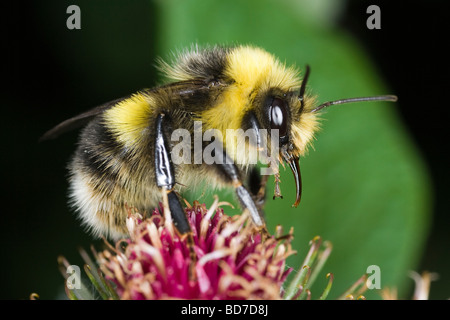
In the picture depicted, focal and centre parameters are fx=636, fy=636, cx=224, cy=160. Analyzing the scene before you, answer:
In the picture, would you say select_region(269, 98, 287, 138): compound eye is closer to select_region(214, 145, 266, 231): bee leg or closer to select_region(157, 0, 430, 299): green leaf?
select_region(214, 145, 266, 231): bee leg

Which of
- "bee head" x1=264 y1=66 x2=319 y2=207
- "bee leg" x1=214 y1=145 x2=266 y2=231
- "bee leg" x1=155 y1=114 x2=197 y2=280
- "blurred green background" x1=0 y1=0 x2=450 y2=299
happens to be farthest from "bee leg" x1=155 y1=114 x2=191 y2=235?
Answer: "blurred green background" x1=0 y1=0 x2=450 y2=299

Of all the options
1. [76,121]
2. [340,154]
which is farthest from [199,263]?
[340,154]

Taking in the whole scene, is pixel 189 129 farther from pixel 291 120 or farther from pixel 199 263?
pixel 199 263

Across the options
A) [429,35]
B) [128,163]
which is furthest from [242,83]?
[429,35]

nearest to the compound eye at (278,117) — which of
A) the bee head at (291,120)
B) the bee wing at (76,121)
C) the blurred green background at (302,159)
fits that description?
the bee head at (291,120)

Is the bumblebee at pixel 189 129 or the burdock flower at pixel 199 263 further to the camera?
the bumblebee at pixel 189 129

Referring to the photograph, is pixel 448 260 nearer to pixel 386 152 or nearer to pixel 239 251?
pixel 386 152

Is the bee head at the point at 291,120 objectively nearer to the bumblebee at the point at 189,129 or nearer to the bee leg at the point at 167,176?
the bumblebee at the point at 189,129
